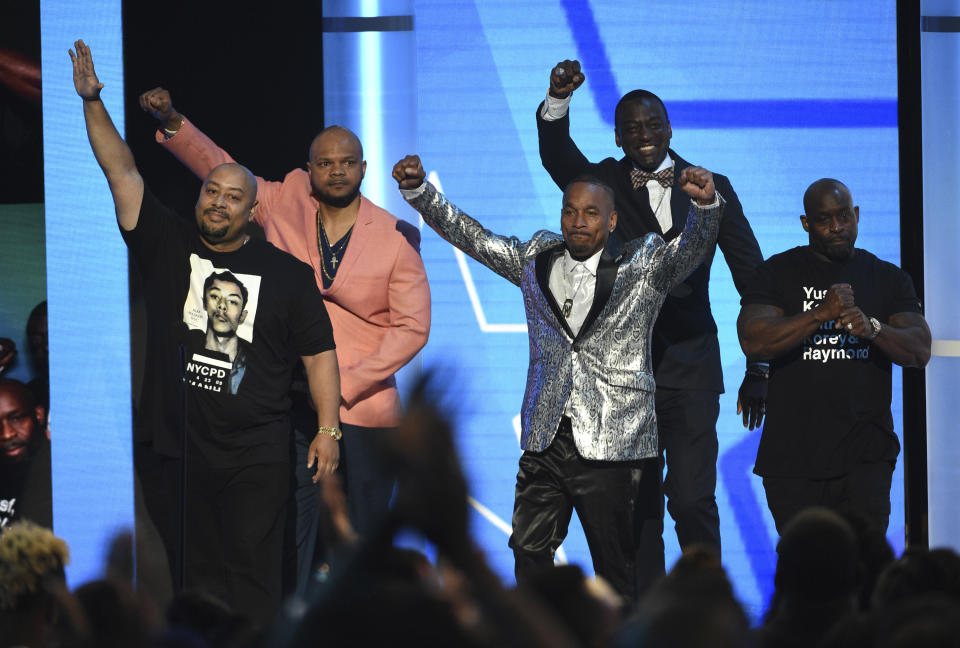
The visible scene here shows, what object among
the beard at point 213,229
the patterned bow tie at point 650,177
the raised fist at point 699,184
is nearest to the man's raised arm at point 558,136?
the patterned bow tie at point 650,177

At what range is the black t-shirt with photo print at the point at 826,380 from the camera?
489cm

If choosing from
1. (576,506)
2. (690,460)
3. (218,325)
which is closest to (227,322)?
(218,325)

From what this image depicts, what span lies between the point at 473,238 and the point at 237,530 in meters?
1.49

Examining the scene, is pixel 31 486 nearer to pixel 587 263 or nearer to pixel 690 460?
pixel 587 263

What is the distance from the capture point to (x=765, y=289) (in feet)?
16.6

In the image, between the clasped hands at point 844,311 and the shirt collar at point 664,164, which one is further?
the shirt collar at point 664,164

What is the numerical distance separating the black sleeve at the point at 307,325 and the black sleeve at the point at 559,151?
4.38ft

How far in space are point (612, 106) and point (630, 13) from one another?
0.49 metres

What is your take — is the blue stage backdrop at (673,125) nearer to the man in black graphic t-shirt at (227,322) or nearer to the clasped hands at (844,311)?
the clasped hands at (844,311)

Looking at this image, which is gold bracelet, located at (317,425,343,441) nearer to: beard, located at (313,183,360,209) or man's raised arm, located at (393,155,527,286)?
man's raised arm, located at (393,155,527,286)

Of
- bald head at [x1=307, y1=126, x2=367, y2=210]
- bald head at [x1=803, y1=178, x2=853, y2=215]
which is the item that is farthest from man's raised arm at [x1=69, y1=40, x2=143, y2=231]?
bald head at [x1=803, y1=178, x2=853, y2=215]

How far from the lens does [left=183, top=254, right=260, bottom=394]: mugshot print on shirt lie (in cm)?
460

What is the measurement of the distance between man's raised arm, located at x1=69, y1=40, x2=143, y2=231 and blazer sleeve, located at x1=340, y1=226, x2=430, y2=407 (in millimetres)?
1137

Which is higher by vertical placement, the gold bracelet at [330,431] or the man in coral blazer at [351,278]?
the man in coral blazer at [351,278]
